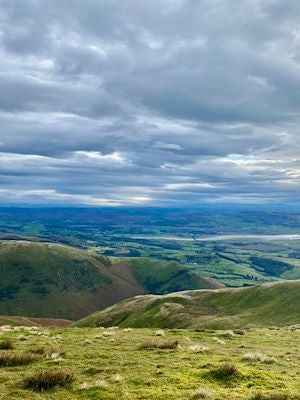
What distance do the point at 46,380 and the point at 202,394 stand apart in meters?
6.57

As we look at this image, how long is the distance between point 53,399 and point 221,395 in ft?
21.0

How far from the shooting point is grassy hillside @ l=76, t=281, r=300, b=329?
9200cm

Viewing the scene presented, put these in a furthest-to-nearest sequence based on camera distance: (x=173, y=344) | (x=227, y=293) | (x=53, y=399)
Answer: (x=227, y=293)
(x=173, y=344)
(x=53, y=399)

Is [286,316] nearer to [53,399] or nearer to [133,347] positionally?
[133,347]

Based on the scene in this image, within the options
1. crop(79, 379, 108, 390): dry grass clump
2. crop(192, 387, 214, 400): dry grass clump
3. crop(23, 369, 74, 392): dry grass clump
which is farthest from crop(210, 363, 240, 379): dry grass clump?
crop(23, 369, 74, 392): dry grass clump

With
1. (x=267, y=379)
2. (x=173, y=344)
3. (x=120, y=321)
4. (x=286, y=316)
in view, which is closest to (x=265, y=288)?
(x=286, y=316)

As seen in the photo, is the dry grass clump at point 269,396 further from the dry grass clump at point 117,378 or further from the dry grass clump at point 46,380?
the dry grass clump at point 46,380

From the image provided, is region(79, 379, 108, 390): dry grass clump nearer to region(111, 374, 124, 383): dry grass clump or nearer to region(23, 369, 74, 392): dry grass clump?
region(111, 374, 124, 383): dry grass clump

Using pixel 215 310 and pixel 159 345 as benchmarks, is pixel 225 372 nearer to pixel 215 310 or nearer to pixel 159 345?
pixel 159 345


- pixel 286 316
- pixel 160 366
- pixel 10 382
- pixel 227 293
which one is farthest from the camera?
pixel 227 293

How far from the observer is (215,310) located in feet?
387

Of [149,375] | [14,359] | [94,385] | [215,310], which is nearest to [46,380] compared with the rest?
[94,385]

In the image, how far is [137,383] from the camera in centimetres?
1816

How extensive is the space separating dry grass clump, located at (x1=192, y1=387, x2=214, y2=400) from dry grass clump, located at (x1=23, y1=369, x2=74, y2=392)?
5.65 meters
